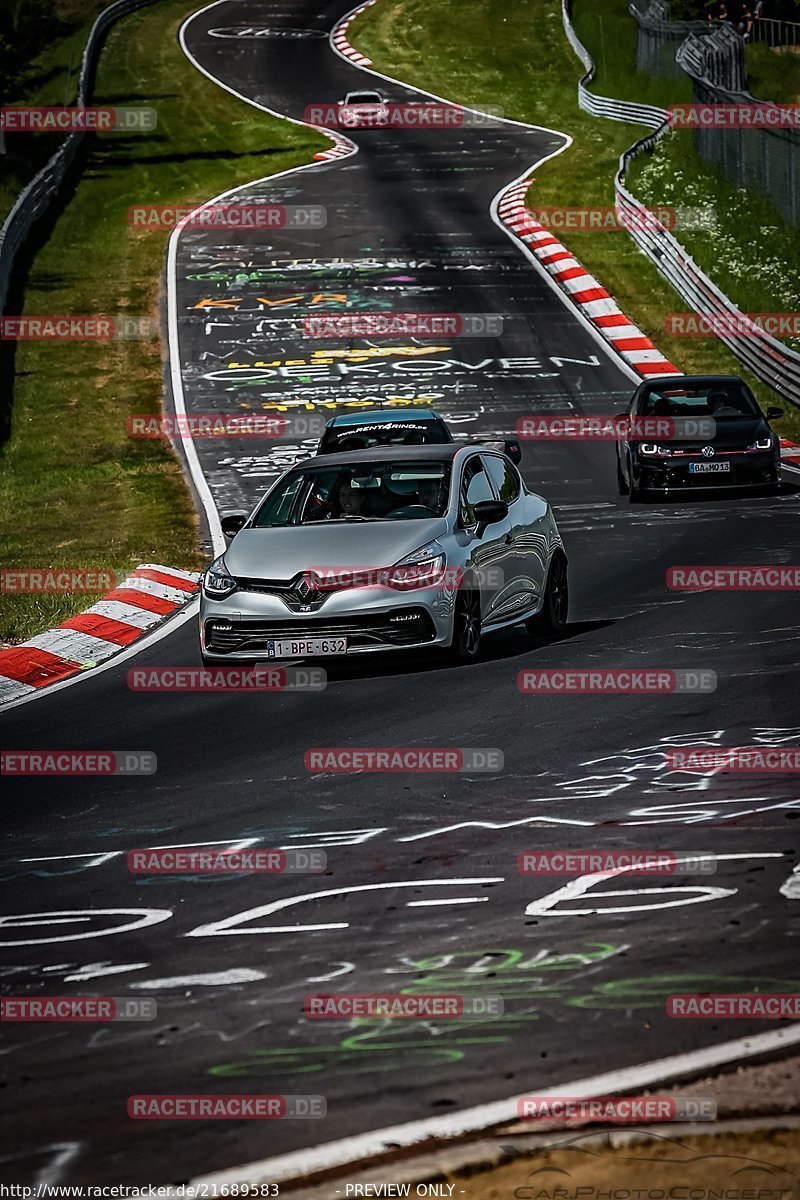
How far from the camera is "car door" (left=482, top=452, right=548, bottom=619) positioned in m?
14.0

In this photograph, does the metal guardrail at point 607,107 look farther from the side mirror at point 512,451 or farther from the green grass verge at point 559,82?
the side mirror at point 512,451

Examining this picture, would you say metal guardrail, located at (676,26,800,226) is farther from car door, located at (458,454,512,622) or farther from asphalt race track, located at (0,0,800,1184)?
car door, located at (458,454,512,622)

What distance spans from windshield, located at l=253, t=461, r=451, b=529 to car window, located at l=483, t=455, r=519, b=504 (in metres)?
0.61

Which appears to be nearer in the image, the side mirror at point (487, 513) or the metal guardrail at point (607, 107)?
the side mirror at point (487, 513)

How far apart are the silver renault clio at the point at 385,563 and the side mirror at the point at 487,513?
0.04 feet

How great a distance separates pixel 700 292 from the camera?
3481 centimetres

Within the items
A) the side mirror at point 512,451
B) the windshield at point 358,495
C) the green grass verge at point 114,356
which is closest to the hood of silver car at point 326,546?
the windshield at point 358,495

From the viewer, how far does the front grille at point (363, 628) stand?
12602 millimetres

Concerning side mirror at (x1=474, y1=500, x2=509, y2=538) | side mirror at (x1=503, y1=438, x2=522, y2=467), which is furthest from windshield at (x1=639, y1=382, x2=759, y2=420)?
side mirror at (x1=474, y1=500, x2=509, y2=538)

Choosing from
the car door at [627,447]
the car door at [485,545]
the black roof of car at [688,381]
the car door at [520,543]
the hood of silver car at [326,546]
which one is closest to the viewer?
the hood of silver car at [326,546]

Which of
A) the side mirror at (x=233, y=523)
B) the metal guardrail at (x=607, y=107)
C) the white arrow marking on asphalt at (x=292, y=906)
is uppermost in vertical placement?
the white arrow marking on asphalt at (x=292, y=906)

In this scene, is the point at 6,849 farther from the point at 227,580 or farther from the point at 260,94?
the point at 260,94

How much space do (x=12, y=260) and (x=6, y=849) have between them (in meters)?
33.5

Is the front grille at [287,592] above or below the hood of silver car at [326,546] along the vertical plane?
below
